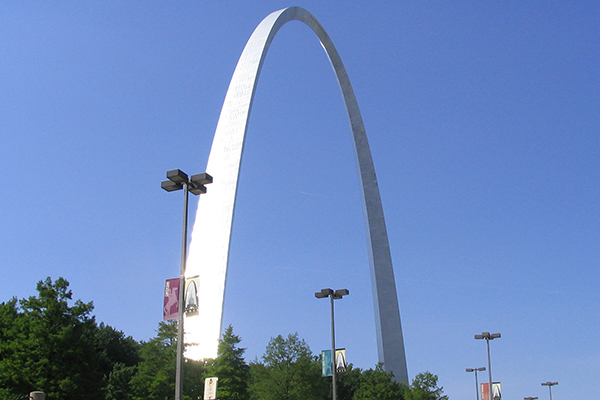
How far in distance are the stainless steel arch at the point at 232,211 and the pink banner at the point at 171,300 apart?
18.3 m

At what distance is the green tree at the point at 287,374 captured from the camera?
45.0 metres

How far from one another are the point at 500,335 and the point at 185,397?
74.5ft

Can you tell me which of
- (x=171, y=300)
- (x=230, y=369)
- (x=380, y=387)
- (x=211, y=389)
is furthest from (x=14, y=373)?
(x=380, y=387)

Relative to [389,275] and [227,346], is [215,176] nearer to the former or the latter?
[227,346]

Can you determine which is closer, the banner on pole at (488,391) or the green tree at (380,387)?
the banner on pole at (488,391)

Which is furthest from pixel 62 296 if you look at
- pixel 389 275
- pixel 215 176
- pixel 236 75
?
pixel 389 275

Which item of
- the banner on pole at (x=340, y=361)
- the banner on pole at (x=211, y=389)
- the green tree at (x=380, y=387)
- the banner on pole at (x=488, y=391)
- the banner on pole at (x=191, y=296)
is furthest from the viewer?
the green tree at (x=380, y=387)

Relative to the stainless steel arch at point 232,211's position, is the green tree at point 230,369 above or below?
below

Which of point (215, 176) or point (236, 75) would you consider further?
point (236, 75)

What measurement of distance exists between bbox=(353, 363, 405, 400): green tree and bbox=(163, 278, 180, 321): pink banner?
34.4 meters

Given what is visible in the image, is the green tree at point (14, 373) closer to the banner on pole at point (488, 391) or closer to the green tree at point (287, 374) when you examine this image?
the green tree at point (287, 374)

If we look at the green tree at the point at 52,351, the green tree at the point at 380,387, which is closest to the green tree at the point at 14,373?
the green tree at the point at 52,351

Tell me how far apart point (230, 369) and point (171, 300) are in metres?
22.8

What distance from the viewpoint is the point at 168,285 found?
63.6ft
